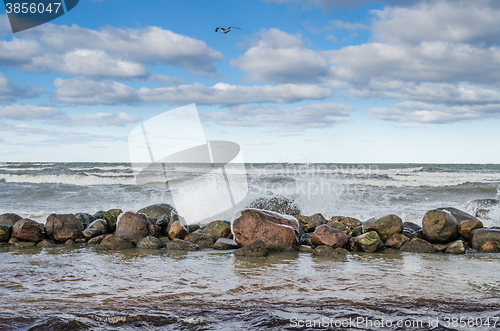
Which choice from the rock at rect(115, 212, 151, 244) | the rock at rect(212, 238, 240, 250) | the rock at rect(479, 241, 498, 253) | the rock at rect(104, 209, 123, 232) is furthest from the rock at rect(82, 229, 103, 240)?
the rock at rect(479, 241, 498, 253)

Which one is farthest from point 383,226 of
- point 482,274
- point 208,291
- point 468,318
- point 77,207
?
point 77,207

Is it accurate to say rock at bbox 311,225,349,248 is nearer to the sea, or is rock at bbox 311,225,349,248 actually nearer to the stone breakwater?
the stone breakwater

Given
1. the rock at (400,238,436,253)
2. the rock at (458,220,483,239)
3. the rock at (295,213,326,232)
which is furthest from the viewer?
the rock at (295,213,326,232)

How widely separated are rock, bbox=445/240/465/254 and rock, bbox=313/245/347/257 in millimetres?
1828

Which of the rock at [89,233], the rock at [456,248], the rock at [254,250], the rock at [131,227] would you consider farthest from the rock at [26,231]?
the rock at [456,248]

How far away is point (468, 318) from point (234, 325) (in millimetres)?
1938

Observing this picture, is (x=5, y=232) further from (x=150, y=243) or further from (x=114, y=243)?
(x=150, y=243)

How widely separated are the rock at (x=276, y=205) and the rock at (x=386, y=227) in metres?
2.62

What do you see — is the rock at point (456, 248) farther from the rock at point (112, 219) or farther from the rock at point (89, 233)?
the rock at point (89, 233)

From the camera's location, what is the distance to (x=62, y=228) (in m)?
6.12

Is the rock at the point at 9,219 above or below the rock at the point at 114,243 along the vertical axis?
above

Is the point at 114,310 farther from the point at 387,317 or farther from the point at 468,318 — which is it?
the point at 468,318

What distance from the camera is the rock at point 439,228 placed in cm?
584

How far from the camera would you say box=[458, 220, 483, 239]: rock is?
6027 millimetres
